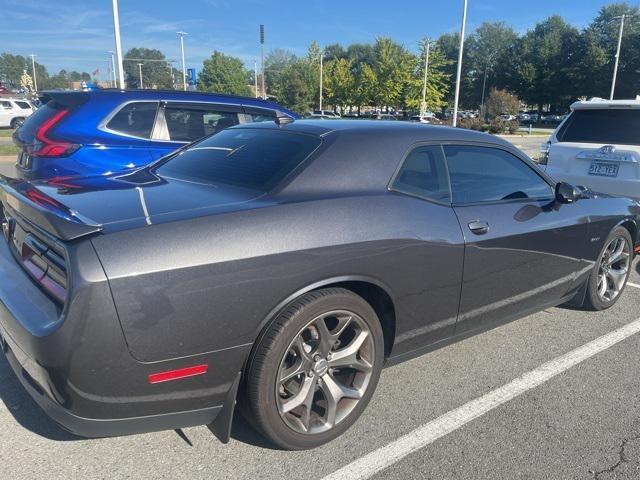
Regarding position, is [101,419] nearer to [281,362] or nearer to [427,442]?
[281,362]

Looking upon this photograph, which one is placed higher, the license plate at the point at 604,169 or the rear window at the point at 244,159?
the rear window at the point at 244,159

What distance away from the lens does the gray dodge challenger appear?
1932 mm

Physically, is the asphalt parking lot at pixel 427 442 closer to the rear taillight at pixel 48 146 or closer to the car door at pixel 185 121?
the rear taillight at pixel 48 146

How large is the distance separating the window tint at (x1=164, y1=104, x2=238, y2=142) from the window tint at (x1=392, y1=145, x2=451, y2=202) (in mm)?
3155

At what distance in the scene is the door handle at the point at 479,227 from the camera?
2.97m

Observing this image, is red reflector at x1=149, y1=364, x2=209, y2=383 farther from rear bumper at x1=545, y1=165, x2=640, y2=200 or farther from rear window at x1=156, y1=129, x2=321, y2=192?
rear bumper at x1=545, y1=165, x2=640, y2=200

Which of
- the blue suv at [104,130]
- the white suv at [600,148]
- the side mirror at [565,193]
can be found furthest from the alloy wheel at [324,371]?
the white suv at [600,148]

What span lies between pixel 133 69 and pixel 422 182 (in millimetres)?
151223

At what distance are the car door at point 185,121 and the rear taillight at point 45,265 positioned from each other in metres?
3.15

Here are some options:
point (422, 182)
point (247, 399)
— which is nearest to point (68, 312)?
point (247, 399)

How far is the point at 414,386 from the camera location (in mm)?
3129

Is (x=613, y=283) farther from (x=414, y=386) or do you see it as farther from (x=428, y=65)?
(x=428, y=65)

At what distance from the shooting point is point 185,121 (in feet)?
19.0

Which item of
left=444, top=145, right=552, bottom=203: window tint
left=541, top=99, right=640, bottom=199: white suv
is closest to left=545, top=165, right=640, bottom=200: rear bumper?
left=541, top=99, right=640, bottom=199: white suv
